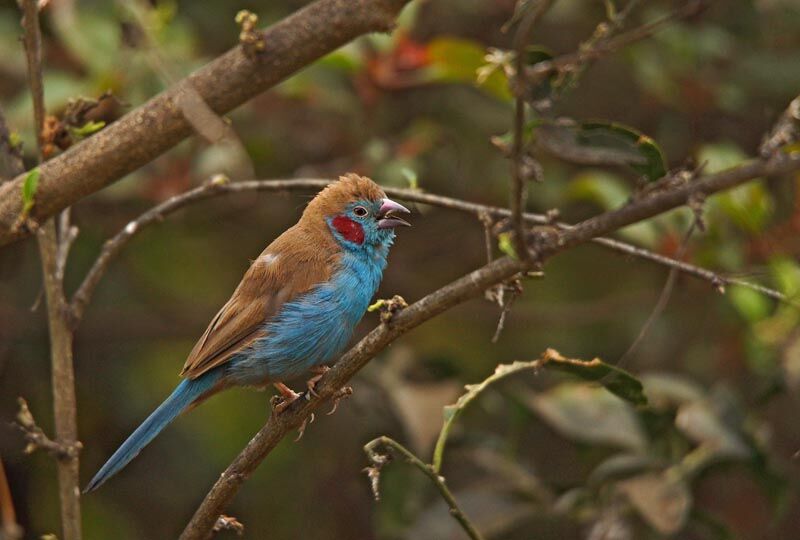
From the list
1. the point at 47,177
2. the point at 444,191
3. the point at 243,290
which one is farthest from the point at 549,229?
the point at 444,191

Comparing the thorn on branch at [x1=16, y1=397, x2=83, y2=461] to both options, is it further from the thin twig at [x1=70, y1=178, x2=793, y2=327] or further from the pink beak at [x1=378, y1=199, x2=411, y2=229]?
the pink beak at [x1=378, y1=199, x2=411, y2=229]

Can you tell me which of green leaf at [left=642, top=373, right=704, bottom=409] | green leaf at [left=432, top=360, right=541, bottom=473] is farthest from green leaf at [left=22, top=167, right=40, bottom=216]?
green leaf at [left=642, top=373, right=704, bottom=409]

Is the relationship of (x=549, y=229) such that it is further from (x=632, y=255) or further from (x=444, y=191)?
(x=444, y=191)

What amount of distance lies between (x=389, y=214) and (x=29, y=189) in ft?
4.27

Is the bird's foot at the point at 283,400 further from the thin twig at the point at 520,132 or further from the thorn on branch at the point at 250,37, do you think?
the thin twig at the point at 520,132

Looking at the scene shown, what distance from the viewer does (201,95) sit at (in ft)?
8.91

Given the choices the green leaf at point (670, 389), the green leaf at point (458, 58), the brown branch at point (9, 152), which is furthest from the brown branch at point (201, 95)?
the green leaf at point (670, 389)

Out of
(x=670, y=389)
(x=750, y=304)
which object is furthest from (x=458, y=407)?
(x=750, y=304)

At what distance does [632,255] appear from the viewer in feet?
8.89

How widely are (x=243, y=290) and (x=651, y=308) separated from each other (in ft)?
7.72

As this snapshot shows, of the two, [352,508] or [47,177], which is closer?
[47,177]

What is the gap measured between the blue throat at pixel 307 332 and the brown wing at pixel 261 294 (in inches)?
1.3

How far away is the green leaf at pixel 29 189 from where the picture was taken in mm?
2707

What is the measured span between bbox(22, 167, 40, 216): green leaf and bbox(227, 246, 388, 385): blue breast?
0.92 metres
